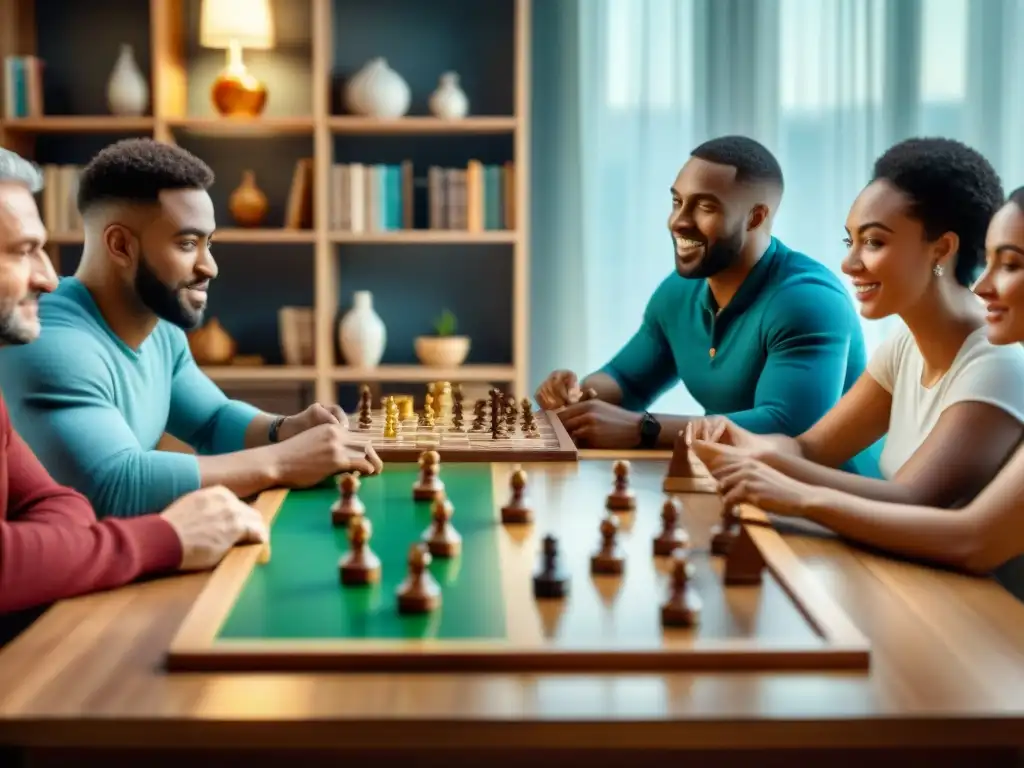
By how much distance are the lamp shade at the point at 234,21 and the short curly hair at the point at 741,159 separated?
2344mm

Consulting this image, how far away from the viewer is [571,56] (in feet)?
17.0

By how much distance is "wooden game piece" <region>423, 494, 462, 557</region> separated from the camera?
174 cm

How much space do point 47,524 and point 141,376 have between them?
3.22 ft

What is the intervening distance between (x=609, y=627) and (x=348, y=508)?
0.65 m

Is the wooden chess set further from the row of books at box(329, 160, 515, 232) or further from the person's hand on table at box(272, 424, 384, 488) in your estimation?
the row of books at box(329, 160, 515, 232)

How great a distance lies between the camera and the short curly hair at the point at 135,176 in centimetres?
250

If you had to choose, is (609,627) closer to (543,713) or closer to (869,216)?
(543,713)

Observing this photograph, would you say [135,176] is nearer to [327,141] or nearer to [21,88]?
[327,141]

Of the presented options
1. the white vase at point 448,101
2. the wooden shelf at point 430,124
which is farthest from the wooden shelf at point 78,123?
the white vase at point 448,101

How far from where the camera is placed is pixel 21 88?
493cm

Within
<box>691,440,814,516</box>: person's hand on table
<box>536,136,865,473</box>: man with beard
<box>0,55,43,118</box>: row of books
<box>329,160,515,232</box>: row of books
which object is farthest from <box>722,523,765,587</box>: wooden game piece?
<box>0,55,43,118</box>: row of books

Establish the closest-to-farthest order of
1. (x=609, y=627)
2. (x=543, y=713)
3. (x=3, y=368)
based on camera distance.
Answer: (x=543, y=713) < (x=609, y=627) < (x=3, y=368)

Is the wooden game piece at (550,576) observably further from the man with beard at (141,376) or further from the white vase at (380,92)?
the white vase at (380,92)

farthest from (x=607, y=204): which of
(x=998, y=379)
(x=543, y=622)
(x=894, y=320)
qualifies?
(x=543, y=622)
